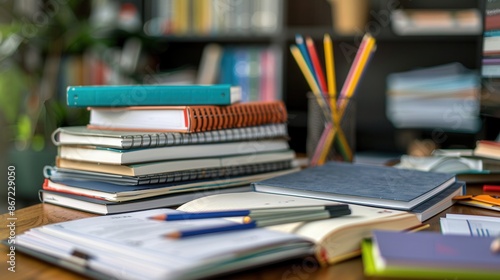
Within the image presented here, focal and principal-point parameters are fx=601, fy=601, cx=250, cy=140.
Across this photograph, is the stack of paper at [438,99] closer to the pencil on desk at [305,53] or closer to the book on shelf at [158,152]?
the pencil on desk at [305,53]

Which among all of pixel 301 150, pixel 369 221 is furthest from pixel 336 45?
pixel 369 221

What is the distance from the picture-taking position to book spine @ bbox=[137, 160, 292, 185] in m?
0.86

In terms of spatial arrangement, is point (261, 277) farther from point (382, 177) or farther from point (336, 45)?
point (336, 45)

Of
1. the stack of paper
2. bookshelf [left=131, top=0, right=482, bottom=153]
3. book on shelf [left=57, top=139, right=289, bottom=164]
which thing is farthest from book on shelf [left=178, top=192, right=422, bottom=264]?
bookshelf [left=131, top=0, right=482, bottom=153]

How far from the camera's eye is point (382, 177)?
934 mm

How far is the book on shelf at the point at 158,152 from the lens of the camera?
33.0 inches

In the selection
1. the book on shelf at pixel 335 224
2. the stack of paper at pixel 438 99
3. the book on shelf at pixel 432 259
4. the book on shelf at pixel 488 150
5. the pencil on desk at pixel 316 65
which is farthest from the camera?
the stack of paper at pixel 438 99

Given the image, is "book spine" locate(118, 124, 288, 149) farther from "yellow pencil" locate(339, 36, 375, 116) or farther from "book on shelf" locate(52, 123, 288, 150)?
"yellow pencil" locate(339, 36, 375, 116)

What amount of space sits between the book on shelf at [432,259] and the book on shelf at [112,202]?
369 millimetres

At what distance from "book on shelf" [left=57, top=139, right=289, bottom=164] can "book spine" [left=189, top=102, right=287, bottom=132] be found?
0.03 m

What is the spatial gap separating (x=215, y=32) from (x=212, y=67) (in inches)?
5.6

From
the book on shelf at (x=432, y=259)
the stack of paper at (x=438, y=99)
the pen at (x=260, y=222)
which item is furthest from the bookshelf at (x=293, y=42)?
the book on shelf at (x=432, y=259)

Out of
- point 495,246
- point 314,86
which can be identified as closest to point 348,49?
point 314,86

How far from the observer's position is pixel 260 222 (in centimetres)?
65
